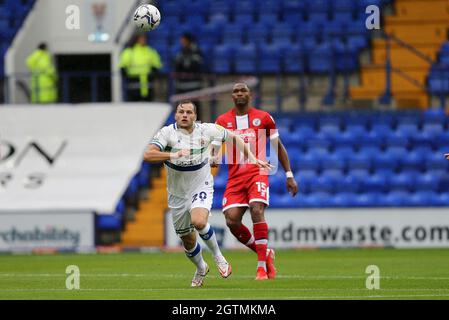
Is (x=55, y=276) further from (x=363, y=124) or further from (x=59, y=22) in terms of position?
(x=59, y=22)

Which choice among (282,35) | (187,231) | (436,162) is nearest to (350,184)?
(436,162)

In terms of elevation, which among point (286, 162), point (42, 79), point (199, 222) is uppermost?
point (42, 79)

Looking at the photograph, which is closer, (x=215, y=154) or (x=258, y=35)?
(x=215, y=154)

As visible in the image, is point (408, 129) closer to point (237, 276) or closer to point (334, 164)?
point (334, 164)

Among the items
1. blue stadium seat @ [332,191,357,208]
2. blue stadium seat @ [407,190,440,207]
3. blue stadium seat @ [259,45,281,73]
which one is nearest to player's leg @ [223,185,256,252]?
blue stadium seat @ [332,191,357,208]

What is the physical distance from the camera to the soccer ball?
16.2 metres

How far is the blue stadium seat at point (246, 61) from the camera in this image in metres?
26.2

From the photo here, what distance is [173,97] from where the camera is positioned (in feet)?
81.6

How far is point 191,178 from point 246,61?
12.9 metres

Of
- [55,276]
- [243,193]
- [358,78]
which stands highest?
[358,78]

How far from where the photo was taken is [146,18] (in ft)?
53.5

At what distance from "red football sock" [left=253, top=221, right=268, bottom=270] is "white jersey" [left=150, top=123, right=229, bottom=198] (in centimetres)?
124
